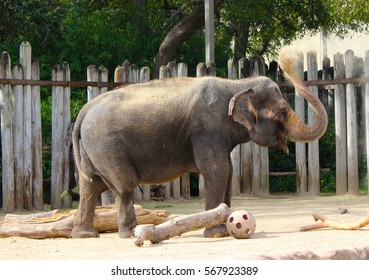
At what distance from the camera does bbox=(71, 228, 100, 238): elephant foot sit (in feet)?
33.7

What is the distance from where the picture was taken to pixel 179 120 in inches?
403

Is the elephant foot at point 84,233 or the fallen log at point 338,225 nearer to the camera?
the fallen log at point 338,225

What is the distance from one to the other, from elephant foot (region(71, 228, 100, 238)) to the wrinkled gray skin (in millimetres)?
11

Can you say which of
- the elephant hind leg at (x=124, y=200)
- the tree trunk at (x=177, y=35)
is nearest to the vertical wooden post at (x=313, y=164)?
the tree trunk at (x=177, y=35)

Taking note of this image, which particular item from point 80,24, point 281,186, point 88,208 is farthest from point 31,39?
point 88,208

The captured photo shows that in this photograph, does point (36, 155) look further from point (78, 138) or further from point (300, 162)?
point (300, 162)

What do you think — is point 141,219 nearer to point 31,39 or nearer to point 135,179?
point 135,179

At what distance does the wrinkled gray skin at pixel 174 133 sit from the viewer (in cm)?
1007

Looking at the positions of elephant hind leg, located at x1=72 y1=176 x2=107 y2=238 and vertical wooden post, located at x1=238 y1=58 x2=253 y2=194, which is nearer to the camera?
elephant hind leg, located at x1=72 y1=176 x2=107 y2=238

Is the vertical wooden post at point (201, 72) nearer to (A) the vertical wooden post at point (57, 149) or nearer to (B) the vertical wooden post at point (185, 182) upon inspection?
(B) the vertical wooden post at point (185, 182)

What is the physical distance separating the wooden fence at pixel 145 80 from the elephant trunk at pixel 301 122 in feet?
14.1

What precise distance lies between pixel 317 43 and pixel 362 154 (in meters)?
23.5

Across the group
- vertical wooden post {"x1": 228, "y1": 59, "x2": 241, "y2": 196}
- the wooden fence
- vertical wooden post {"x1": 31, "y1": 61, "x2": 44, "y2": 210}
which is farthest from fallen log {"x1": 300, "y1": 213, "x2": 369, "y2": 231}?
vertical wooden post {"x1": 228, "y1": 59, "x2": 241, "y2": 196}

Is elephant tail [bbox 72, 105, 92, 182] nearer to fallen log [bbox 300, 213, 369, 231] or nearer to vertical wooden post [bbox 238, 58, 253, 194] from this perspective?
fallen log [bbox 300, 213, 369, 231]
